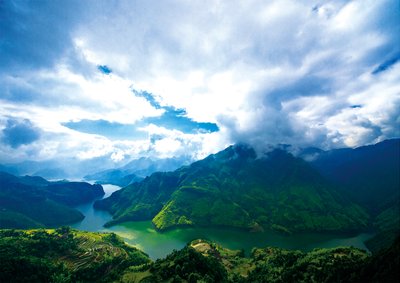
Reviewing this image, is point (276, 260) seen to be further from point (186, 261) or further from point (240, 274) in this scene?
point (186, 261)

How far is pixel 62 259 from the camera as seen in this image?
137 meters

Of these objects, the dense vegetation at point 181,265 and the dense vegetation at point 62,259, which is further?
the dense vegetation at point 62,259

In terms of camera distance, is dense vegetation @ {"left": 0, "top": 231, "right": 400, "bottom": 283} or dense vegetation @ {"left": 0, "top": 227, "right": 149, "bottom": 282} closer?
dense vegetation @ {"left": 0, "top": 231, "right": 400, "bottom": 283}

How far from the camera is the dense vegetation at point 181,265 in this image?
77312 millimetres

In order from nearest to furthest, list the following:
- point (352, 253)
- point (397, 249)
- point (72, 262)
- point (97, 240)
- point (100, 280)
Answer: point (397, 249), point (352, 253), point (100, 280), point (72, 262), point (97, 240)

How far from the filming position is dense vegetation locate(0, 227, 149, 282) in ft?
363

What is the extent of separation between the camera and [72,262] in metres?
135

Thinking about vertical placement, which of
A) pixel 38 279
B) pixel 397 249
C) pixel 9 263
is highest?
pixel 397 249

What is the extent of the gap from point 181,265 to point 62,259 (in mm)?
78290

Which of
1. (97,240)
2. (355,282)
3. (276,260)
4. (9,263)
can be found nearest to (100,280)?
(9,263)

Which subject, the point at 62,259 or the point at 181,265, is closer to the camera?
the point at 181,265

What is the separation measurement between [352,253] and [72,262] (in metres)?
146

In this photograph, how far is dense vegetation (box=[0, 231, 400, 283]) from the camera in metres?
77.3

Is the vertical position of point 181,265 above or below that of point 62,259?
above
